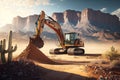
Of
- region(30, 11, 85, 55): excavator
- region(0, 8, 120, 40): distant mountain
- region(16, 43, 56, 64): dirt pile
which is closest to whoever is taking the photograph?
region(16, 43, 56, 64): dirt pile

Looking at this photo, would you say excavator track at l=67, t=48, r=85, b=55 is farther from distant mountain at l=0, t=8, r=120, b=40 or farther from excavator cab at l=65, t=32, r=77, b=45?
distant mountain at l=0, t=8, r=120, b=40

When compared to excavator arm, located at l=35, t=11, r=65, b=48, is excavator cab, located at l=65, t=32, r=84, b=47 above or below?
below

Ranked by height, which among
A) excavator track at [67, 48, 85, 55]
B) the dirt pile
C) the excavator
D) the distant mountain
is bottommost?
the dirt pile

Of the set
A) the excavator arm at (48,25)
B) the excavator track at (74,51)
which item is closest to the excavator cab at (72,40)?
the excavator arm at (48,25)

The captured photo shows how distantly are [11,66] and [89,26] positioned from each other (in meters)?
145

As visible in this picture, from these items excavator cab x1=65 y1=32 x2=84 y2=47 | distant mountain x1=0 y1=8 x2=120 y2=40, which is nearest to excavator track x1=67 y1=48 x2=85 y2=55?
excavator cab x1=65 y1=32 x2=84 y2=47

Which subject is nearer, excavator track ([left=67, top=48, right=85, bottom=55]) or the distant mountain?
excavator track ([left=67, top=48, right=85, bottom=55])

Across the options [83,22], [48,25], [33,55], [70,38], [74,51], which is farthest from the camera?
[83,22]

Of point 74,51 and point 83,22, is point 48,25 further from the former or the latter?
point 83,22

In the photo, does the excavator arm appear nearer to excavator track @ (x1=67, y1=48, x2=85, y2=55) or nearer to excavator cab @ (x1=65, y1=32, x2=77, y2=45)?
excavator cab @ (x1=65, y1=32, x2=77, y2=45)

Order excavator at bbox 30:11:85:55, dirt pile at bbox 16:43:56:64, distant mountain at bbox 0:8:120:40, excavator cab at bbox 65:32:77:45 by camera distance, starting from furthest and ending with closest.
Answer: distant mountain at bbox 0:8:120:40 → excavator cab at bbox 65:32:77:45 → excavator at bbox 30:11:85:55 → dirt pile at bbox 16:43:56:64

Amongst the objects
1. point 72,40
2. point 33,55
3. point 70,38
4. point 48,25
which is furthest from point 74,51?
point 33,55

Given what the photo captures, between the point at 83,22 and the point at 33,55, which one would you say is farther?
the point at 83,22

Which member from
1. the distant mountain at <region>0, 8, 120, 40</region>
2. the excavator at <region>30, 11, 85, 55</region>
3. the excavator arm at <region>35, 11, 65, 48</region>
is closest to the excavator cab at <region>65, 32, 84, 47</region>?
the excavator at <region>30, 11, 85, 55</region>
